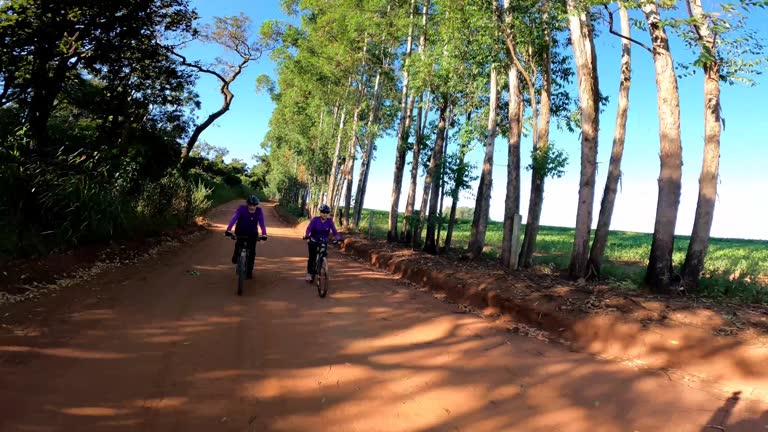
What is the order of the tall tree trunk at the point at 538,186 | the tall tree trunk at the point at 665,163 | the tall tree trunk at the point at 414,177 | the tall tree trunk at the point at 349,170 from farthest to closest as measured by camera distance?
the tall tree trunk at the point at 349,170
the tall tree trunk at the point at 414,177
the tall tree trunk at the point at 538,186
the tall tree trunk at the point at 665,163

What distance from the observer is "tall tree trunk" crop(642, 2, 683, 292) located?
26.6 ft

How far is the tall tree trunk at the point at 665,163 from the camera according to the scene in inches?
319

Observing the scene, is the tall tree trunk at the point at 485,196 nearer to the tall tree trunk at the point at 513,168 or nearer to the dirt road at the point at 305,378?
the tall tree trunk at the point at 513,168

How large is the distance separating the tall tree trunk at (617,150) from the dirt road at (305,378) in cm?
461

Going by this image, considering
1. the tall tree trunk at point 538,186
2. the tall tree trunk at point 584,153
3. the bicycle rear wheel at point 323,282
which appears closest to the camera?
the bicycle rear wheel at point 323,282

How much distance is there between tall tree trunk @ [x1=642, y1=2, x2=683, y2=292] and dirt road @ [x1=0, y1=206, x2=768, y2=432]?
355cm

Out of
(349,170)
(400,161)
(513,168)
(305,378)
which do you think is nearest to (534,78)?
(513,168)

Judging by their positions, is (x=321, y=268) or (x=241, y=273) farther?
(x=321, y=268)

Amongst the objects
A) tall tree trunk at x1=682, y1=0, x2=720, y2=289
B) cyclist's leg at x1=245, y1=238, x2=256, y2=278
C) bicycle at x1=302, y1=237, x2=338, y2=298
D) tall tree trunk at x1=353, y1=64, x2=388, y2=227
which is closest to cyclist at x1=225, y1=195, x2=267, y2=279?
cyclist's leg at x1=245, y1=238, x2=256, y2=278

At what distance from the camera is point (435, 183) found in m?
16.0

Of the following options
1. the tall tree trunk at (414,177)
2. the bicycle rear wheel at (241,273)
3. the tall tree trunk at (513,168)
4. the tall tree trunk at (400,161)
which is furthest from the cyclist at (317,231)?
the tall tree trunk at (400,161)

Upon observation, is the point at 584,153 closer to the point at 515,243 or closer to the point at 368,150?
the point at 515,243

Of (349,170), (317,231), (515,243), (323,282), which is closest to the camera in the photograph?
(323,282)

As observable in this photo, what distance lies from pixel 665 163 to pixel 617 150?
6.10ft
